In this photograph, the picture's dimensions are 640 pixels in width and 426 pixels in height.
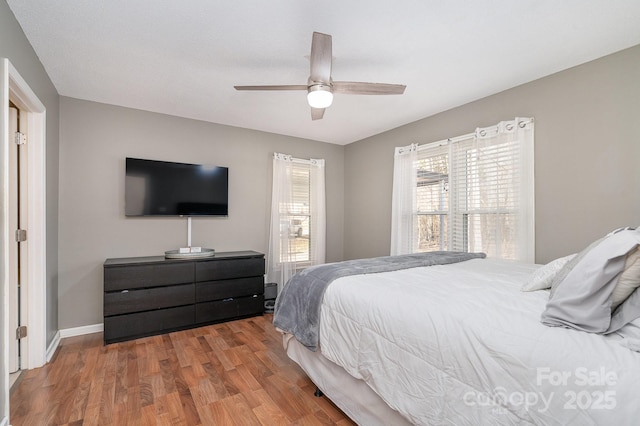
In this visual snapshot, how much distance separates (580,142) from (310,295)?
2.56 meters

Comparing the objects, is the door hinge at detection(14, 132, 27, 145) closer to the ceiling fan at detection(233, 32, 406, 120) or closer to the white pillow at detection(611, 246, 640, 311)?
the ceiling fan at detection(233, 32, 406, 120)

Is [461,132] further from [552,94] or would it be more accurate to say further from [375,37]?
[375,37]

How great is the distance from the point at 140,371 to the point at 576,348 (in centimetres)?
275

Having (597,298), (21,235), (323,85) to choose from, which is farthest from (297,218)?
(597,298)

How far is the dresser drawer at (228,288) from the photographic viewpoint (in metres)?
3.30

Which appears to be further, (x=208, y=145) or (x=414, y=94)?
(x=208, y=145)

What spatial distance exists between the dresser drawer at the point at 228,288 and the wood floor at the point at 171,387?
513mm

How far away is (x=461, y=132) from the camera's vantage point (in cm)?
332

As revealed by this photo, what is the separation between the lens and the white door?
2283mm

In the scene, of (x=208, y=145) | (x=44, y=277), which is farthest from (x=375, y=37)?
(x=44, y=277)

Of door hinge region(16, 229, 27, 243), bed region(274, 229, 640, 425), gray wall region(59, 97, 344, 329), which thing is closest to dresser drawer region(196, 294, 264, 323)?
gray wall region(59, 97, 344, 329)

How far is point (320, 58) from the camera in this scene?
6.05 feet

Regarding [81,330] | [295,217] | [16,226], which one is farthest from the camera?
[295,217]

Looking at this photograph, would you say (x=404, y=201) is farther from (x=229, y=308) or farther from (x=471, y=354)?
(x=471, y=354)
